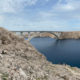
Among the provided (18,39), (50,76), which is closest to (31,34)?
(18,39)

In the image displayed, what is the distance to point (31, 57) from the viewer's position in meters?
15.5

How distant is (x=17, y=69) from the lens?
1045 centimetres

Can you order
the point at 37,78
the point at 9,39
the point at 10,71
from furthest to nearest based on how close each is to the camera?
the point at 9,39, the point at 37,78, the point at 10,71

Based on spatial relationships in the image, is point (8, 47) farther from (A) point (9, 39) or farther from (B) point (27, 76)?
(B) point (27, 76)

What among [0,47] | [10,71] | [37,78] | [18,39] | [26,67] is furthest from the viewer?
[18,39]

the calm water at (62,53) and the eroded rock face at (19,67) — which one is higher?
the eroded rock face at (19,67)

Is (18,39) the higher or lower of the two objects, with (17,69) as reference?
higher

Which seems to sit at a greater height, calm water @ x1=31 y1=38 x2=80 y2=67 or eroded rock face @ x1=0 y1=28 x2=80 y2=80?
eroded rock face @ x1=0 y1=28 x2=80 y2=80

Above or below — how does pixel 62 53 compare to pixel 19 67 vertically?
below

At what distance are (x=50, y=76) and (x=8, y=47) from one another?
5898 millimetres

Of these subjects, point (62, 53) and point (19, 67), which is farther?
point (62, 53)

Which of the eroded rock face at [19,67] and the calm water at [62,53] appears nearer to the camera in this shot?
the eroded rock face at [19,67]

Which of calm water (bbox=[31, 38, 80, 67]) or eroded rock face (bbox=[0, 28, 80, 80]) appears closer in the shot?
eroded rock face (bbox=[0, 28, 80, 80])

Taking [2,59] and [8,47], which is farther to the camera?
[8,47]
